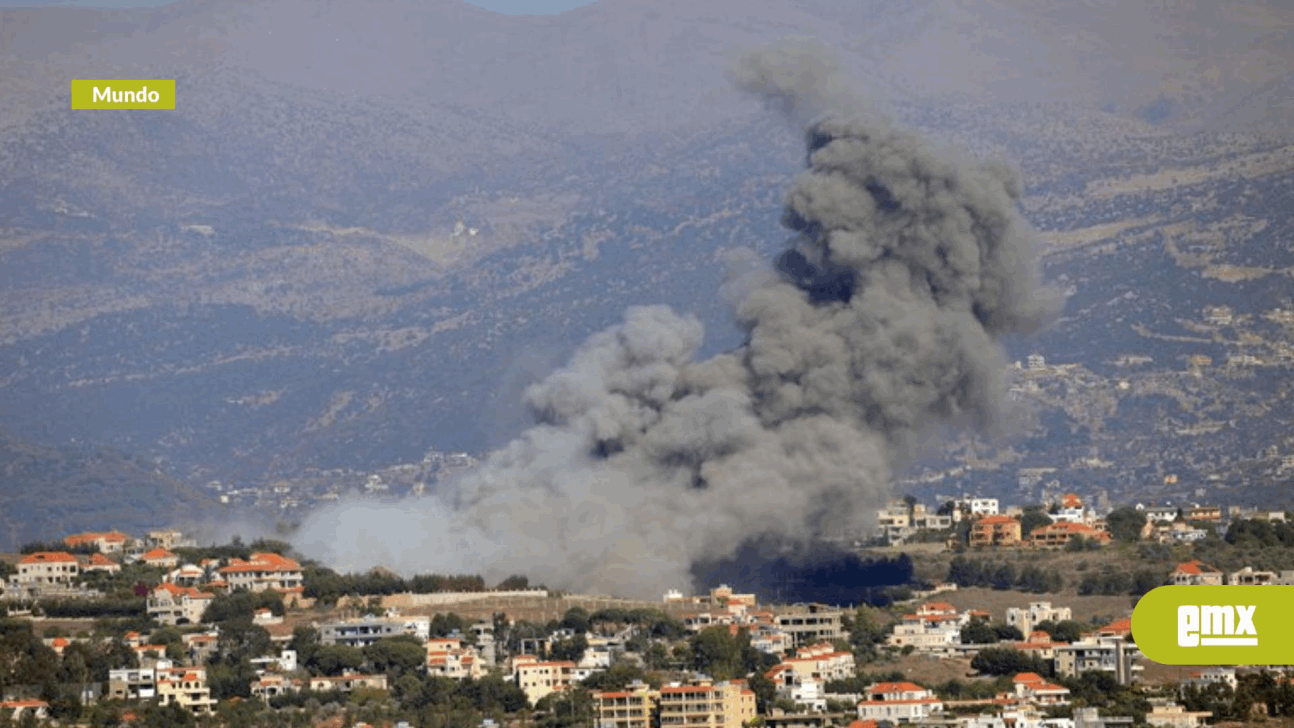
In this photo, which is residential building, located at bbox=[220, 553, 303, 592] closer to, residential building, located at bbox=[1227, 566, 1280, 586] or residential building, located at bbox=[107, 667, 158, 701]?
residential building, located at bbox=[107, 667, 158, 701]

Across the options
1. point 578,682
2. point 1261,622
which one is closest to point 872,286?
point 578,682

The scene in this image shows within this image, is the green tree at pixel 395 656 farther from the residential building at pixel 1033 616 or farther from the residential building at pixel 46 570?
the residential building at pixel 46 570

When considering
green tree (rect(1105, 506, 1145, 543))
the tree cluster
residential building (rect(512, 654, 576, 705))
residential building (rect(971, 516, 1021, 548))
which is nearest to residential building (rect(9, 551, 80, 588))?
residential building (rect(512, 654, 576, 705))

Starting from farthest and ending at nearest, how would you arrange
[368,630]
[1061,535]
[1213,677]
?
1. [1061,535]
2. [368,630]
3. [1213,677]

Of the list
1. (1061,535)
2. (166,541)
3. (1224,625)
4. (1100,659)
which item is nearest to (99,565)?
(166,541)

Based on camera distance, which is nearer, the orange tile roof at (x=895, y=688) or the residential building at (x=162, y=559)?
the orange tile roof at (x=895, y=688)

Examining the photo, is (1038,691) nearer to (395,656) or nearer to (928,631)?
(928,631)

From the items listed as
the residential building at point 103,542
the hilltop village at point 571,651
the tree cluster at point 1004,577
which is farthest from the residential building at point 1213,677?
the residential building at point 103,542
